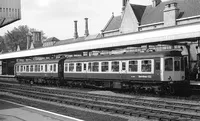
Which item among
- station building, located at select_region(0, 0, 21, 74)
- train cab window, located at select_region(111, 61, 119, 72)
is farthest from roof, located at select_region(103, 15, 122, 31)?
station building, located at select_region(0, 0, 21, 74)

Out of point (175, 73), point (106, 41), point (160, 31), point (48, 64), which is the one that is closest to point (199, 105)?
point (175, 73)

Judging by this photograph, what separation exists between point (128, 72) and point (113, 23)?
3850cm

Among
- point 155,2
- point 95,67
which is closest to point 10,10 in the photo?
point 95,67

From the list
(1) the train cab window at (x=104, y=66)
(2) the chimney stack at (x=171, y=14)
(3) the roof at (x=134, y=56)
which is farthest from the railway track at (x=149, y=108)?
(2) the chimney stack at (x=171, y=14)

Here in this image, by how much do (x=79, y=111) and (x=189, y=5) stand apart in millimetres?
32989

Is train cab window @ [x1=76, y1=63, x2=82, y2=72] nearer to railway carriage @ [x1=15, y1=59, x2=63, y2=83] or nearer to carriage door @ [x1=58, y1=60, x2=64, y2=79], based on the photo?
carriage door @ [x1=58, y1=60, x2=64, y2=79]

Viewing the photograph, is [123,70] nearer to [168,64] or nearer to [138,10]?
[168,64]

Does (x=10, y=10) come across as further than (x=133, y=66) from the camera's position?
No

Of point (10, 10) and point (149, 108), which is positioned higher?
point (10, 10)

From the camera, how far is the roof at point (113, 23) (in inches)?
2210

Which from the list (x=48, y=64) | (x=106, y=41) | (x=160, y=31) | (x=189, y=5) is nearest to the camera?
(x=160, y=31)

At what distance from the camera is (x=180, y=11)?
42125mm

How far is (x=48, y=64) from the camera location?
30438mm

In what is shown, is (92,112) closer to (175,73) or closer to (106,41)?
(175,73)
